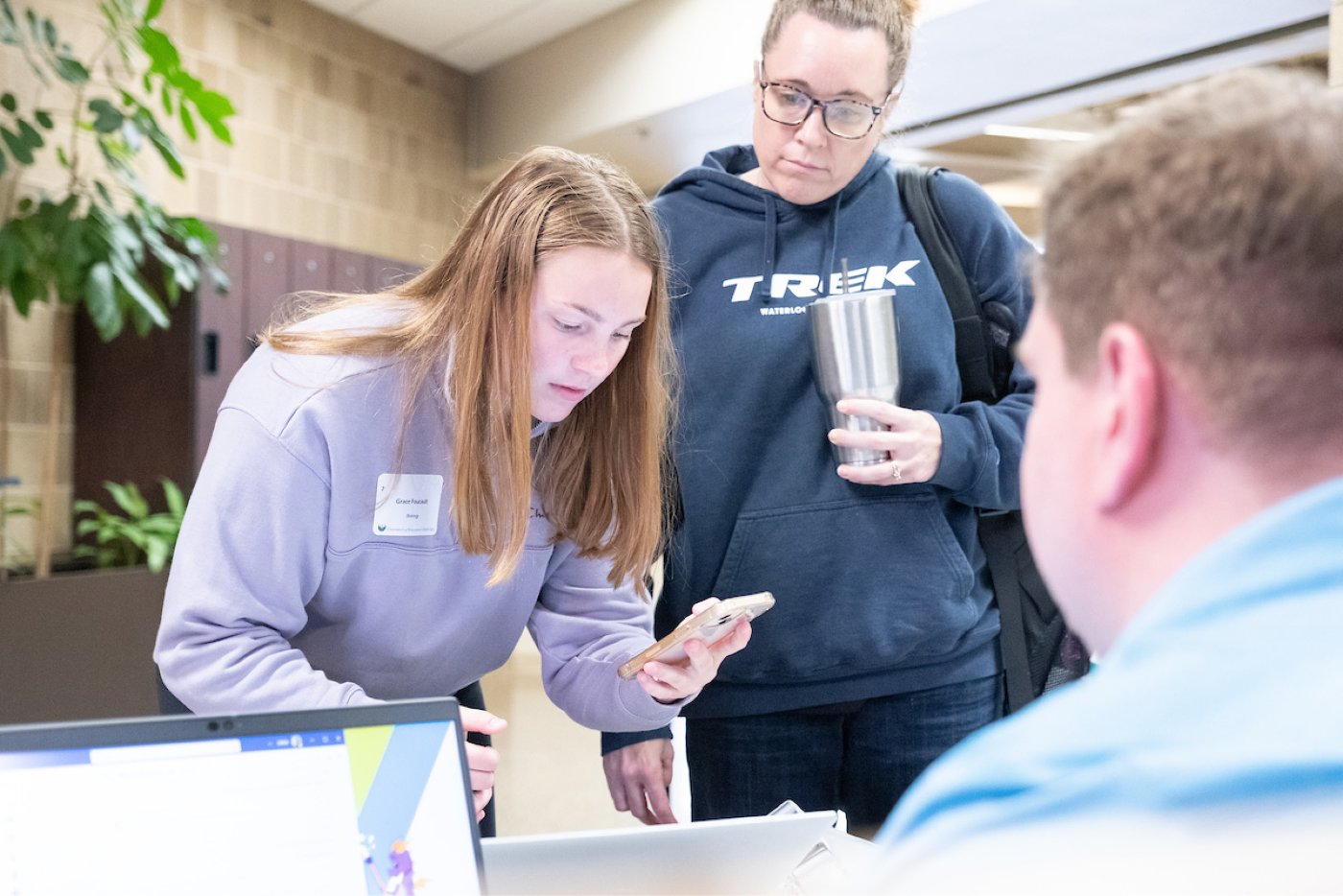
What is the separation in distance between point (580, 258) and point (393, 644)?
1.46 ft

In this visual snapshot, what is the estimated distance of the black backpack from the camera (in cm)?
149

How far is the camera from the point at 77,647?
3.21 metres

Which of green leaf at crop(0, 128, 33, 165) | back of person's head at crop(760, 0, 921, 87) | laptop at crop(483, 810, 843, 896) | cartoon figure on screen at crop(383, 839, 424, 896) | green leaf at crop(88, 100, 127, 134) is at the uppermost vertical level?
green leaf at crop(88, 100, 127, 134)

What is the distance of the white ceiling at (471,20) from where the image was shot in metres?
4.99

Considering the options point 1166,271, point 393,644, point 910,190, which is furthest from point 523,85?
point 1166,271

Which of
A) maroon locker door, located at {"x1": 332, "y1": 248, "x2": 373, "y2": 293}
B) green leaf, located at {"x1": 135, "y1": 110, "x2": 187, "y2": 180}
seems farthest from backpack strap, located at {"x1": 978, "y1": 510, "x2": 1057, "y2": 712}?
maroon locker door, located at {"x1": 332, "y1": 248, "x2": 373, "y2": 293}

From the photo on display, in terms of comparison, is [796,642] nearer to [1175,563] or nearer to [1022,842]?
[1175,563]

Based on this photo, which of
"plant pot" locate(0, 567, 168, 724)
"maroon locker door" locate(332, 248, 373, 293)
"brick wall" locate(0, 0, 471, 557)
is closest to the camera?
"plant pot" locate(0, 567, 168, 724)

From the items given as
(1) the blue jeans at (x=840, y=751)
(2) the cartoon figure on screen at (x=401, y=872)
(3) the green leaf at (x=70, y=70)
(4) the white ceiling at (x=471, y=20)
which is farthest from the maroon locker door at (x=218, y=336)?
(2) the cartoon figure on screen at (x=401, y=872)

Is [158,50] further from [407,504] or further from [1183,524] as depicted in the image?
[1183,524]

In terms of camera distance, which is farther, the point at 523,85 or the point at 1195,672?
the point at 523,85

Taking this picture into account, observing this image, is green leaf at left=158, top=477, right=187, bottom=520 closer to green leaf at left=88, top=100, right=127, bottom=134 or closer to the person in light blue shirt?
green leaf at left=88, top=100, right=127, bottom=134

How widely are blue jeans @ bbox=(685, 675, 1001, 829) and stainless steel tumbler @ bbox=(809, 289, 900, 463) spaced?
0.31 metres

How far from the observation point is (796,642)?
1.41 m
